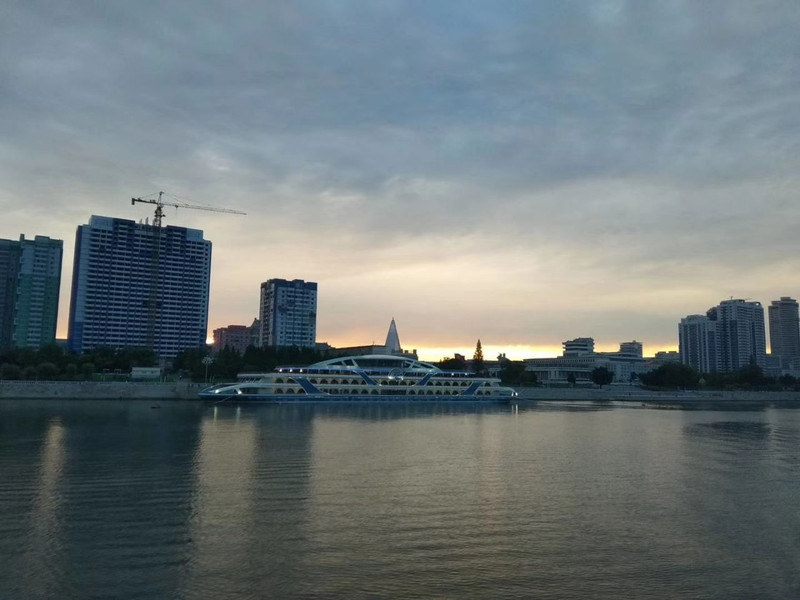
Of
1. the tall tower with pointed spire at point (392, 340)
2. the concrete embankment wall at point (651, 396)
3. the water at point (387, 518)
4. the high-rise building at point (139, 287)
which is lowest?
the water at point (387, 518)

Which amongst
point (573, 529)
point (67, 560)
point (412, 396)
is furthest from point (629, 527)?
point (412, 396)

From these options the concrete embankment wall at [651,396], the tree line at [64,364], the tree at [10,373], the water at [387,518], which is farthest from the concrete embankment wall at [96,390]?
the concrete embankment wall at [651,396]

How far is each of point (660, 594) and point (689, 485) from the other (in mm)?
17016

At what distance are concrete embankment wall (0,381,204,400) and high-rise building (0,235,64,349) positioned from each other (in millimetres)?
102866

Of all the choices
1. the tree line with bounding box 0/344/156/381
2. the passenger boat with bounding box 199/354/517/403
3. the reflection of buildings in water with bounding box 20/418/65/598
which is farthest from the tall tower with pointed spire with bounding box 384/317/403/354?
the reflection of buildings in water with bounding box 20/418/65/598

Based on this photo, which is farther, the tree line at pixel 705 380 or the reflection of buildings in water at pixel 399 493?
the tree line at pixel 705 380

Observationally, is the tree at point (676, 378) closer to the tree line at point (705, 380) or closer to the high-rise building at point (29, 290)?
the tree line at point (705, 380)

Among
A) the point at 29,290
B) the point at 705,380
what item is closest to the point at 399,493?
the point at 705,380

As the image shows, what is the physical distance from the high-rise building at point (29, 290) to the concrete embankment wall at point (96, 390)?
4050 inches

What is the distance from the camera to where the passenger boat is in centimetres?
8538

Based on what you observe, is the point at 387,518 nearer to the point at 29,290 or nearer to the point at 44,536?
the point at 44,536

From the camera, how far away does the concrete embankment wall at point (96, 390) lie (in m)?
85.4

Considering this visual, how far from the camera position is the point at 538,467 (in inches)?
1412

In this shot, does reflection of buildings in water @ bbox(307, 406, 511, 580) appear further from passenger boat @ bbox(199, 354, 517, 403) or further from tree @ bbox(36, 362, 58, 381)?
tree @ bbox(36, 362, 58, 381)
